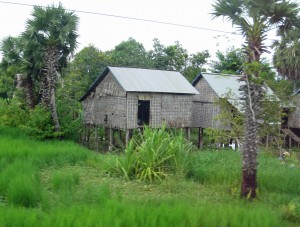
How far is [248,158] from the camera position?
6758 millimetres

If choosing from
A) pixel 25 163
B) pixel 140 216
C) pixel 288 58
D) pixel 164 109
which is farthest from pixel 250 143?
pixel 288 58

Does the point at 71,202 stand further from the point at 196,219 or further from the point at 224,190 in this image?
the point at 224,190

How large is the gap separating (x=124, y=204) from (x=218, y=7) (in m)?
3.80

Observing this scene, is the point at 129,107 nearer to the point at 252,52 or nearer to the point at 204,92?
the point at 204,92

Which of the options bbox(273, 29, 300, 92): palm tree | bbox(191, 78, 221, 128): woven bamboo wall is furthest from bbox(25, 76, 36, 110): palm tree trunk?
bbox(273, 29, 300, 92): palm tree

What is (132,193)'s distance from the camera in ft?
22.1

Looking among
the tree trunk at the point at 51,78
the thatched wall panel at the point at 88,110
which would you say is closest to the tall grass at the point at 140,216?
the tree trunk at the point at 51,78

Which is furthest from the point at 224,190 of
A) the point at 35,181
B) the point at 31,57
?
the point at 31,57

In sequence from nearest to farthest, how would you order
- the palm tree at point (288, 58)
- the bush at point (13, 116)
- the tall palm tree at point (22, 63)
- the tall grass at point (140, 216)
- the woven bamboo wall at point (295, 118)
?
the tall grass at point (140, 216), the bush at point (13, 116), the tall palm tree at point (22, 63), the woven bamboo wall at point (295, 118), the palm tree at point (288, 58)

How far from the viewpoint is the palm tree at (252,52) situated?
21.9 ft

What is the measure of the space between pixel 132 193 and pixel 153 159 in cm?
153

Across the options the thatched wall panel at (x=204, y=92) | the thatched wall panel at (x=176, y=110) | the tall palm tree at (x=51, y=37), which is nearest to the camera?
the tall palm tree at (x=51, y=37)

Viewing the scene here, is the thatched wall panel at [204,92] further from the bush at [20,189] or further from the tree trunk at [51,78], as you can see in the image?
the bush at [20,189]

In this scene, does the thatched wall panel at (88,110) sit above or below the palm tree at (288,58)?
below
